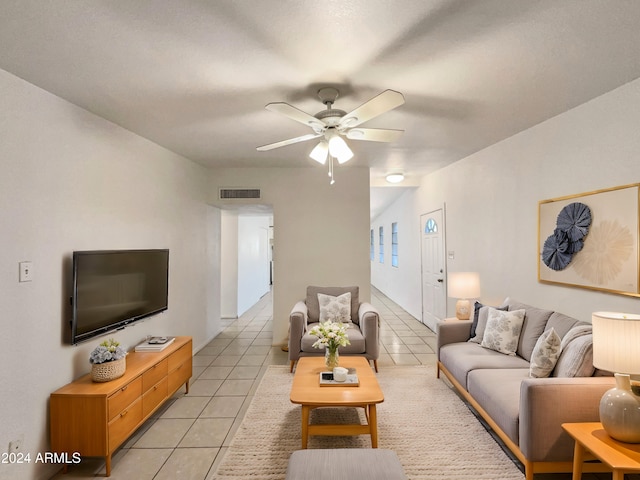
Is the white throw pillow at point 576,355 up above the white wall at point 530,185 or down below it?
→ below

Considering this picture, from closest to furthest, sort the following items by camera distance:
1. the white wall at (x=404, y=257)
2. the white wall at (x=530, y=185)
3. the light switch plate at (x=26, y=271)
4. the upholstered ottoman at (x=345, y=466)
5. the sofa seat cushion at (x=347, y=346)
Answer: the upholstered ottoman at (x=345, y=466), the light switch plate at (x=26, y=271), the white wall at (x=530, y=185), the sofa seat cushion at (x=347, y=346), the white wall at (x=404, y=257)

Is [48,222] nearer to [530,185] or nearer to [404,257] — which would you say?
[530,185]

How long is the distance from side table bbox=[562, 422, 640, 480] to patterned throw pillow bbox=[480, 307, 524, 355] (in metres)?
1.10

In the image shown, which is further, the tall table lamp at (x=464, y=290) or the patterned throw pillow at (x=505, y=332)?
the tall table lamp at (x=464, y=290)

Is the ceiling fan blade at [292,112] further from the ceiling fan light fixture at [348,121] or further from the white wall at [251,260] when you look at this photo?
the white wall at [251,260]

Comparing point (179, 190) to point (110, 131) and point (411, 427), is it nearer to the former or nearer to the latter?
point (110, 131)

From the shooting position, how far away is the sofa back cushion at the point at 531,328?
281 centimetres

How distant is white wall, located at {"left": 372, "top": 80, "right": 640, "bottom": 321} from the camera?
2.38 metres

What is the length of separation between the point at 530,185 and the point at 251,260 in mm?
6441

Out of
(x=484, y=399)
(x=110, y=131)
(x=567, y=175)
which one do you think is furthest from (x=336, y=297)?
(x=110, y=131)

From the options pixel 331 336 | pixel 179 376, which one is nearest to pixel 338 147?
pixel 331 336

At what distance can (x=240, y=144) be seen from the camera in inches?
147

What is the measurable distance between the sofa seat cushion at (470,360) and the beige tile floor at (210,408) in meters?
0.82

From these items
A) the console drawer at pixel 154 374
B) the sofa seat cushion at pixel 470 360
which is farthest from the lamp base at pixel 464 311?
the console drawer at pixel 154 374
